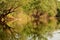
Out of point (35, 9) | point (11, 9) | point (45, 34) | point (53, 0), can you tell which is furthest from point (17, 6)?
point (53, 0)

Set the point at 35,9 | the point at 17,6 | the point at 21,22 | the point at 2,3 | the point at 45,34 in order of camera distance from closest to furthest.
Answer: the point at 2,3 → the point at 17,6 → the point at 21,22 → the point at 45,34 → the point at 35,9

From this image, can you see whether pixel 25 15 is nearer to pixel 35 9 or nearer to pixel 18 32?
pixel 18 32

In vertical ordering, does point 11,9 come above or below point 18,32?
above

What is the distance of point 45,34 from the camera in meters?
10.6

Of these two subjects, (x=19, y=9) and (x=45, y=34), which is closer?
(x=19, y=9)

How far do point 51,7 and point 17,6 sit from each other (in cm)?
492

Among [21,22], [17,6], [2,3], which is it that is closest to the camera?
[2,3]

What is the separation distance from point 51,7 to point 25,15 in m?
3.83

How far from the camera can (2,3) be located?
8289 millimetres

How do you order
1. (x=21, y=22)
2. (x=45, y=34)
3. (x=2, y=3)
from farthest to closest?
1. (x=45, y=34)
2. (x=21, y=22)
3. (x=2, y=3)

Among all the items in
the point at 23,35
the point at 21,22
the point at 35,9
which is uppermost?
the point at 35,9

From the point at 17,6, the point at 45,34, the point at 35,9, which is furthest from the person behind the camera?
the point at 35,9

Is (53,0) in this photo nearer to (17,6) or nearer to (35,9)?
(35,9)

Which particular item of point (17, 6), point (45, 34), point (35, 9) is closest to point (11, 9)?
point (17, 6)
